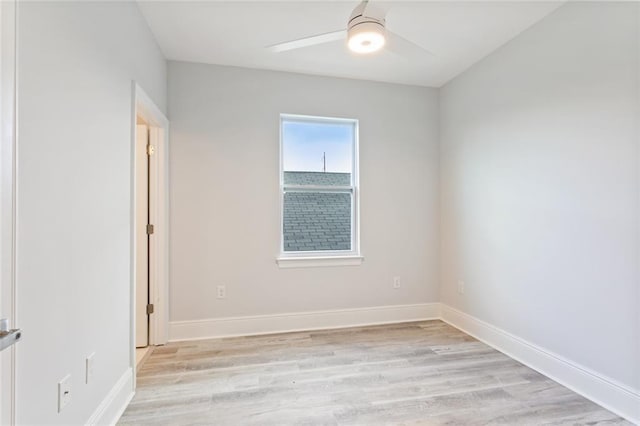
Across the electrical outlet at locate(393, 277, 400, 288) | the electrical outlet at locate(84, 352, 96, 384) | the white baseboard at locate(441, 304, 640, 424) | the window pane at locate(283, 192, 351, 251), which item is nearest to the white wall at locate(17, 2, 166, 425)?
the electrical outlet at locate(84, 352, 96, 384)

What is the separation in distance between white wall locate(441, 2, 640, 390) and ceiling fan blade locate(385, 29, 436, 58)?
A: 3.34 feet

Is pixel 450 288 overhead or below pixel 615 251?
below

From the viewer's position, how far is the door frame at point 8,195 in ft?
3.19

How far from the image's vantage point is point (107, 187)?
5.64 ft

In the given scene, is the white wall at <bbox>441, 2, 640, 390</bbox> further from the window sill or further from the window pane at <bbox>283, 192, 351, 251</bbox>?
the window pane at <bbox>283, 192, 351, 251</bbox>

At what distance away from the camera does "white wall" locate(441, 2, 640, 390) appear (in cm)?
186

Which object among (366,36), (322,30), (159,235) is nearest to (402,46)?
(366,36)

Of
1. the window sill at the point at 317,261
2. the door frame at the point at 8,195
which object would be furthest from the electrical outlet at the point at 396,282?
the door frame at the point at 8,195

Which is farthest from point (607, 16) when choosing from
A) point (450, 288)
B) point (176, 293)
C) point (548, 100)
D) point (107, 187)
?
point (176, 293)

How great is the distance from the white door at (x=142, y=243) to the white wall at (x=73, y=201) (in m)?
0.83

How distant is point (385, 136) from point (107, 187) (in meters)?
2.70

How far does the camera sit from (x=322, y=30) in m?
2.46

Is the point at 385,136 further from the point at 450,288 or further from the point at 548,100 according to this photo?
the point at 450,288

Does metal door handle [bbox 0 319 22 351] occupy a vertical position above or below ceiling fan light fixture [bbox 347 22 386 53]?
below
